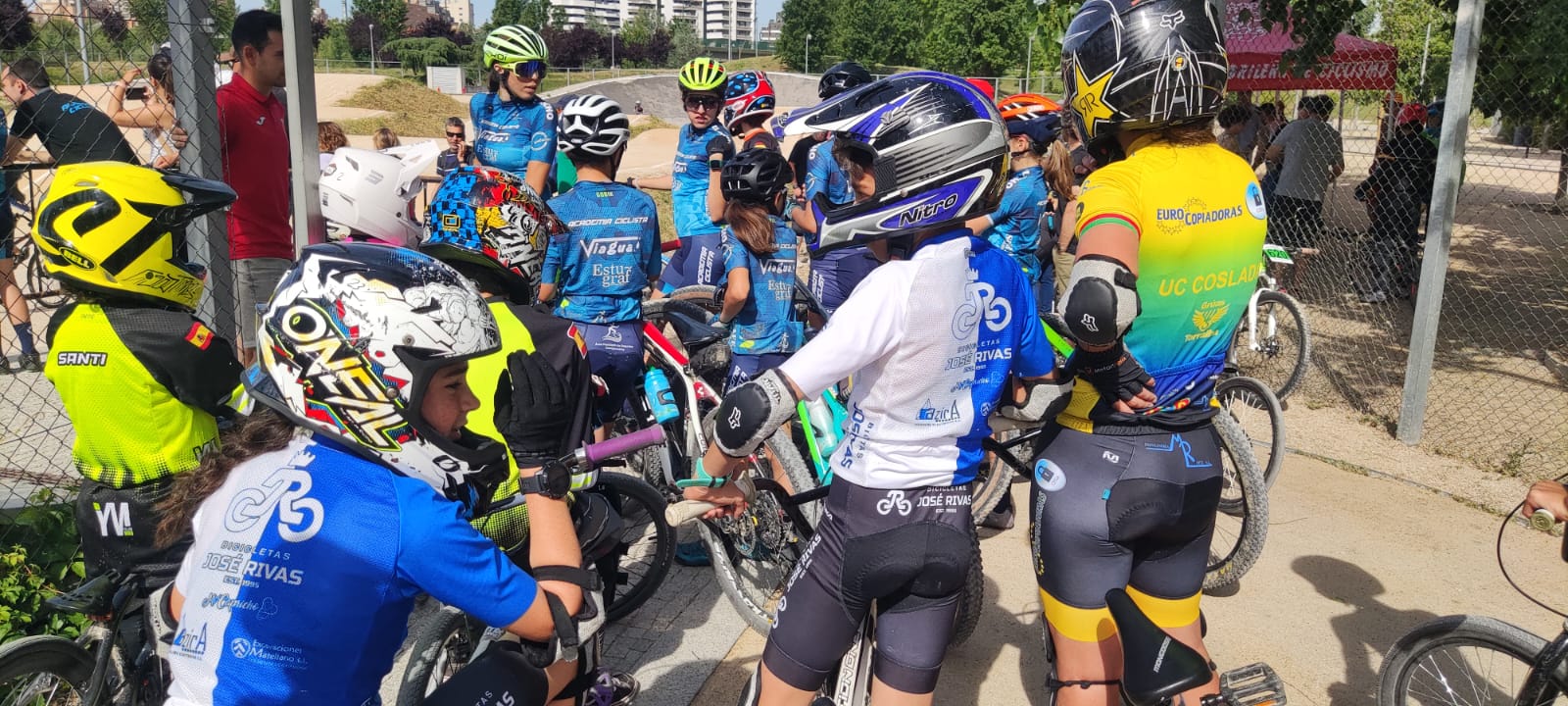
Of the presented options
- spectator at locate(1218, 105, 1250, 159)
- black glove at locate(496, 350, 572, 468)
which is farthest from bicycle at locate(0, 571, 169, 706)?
spectator at locate(1218, 105, 1250, 159)

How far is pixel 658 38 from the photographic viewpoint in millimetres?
84188

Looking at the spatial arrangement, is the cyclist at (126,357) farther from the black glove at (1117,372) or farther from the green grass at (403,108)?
the green grass at (403,108)

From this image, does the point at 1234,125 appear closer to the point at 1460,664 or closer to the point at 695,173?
the point at 695,173

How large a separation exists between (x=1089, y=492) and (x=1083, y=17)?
4.34 feet

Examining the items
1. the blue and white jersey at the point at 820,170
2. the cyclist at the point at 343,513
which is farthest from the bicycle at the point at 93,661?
the blue and white jersey at the point at 820,170

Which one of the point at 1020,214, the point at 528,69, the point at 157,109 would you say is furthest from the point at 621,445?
the point at 157,109

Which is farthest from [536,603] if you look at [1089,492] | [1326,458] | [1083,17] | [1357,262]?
[1357,262]

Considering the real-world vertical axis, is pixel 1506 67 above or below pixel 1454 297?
above

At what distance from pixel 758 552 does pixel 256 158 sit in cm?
308

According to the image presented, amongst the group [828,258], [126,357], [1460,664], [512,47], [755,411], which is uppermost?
[512,47]

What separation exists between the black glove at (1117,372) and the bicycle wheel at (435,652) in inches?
75.7

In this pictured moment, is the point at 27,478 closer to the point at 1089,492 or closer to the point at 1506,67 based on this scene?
the point at 1089,492

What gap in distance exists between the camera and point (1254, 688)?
2.54 metres

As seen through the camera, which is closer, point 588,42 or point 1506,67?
point 1506,67
